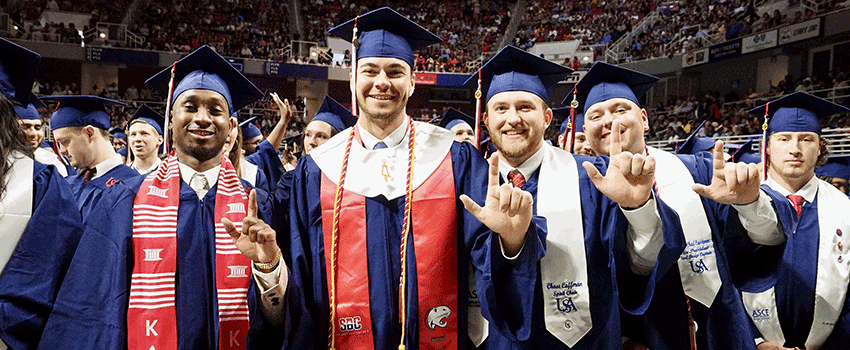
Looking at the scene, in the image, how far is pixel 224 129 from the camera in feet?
8.66

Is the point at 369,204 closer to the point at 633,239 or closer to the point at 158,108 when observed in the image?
the point at 633,239

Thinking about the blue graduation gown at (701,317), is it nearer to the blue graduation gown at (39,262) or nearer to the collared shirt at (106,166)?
the blue graduation gown at (39,262)

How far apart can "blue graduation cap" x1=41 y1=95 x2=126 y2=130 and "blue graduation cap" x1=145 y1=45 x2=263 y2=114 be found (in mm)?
1713

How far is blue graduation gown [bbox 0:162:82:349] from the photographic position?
1984 mm

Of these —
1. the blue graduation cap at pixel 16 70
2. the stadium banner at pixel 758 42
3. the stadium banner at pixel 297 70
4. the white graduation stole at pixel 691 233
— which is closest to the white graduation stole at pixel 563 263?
the white graduation stole at pixel 691 233

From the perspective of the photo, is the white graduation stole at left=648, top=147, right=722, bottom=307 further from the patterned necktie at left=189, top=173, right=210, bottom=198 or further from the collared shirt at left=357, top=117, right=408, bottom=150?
the patterned necktie at left=189, top=173, right=210, bottom=198

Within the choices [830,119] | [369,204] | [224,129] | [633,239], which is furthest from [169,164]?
[830,119]

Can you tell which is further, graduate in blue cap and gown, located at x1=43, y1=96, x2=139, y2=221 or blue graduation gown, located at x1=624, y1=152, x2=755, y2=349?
graduate in blue cap and gown, located at x1=43, y1=96, x2=139, y2=221

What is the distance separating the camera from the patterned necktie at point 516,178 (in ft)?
8.40

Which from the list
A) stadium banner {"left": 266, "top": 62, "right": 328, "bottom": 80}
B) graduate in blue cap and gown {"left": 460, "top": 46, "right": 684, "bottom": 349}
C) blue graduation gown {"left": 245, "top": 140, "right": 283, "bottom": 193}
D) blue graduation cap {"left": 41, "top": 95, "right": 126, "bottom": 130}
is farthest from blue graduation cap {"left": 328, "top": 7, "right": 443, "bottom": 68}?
stadium banner {"left": 266, "top": 62, "right": 328, "bottom": 80}

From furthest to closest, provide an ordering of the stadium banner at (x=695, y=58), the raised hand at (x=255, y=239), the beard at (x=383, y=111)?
the stadium banner at (x=695, y=58)
the beard at (x=383, y=111)
the raised hand at (x=255, y=239)

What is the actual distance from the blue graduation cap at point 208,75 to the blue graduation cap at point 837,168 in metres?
5.05

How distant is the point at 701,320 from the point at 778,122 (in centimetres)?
179

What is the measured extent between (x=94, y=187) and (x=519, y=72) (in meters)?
2.30
